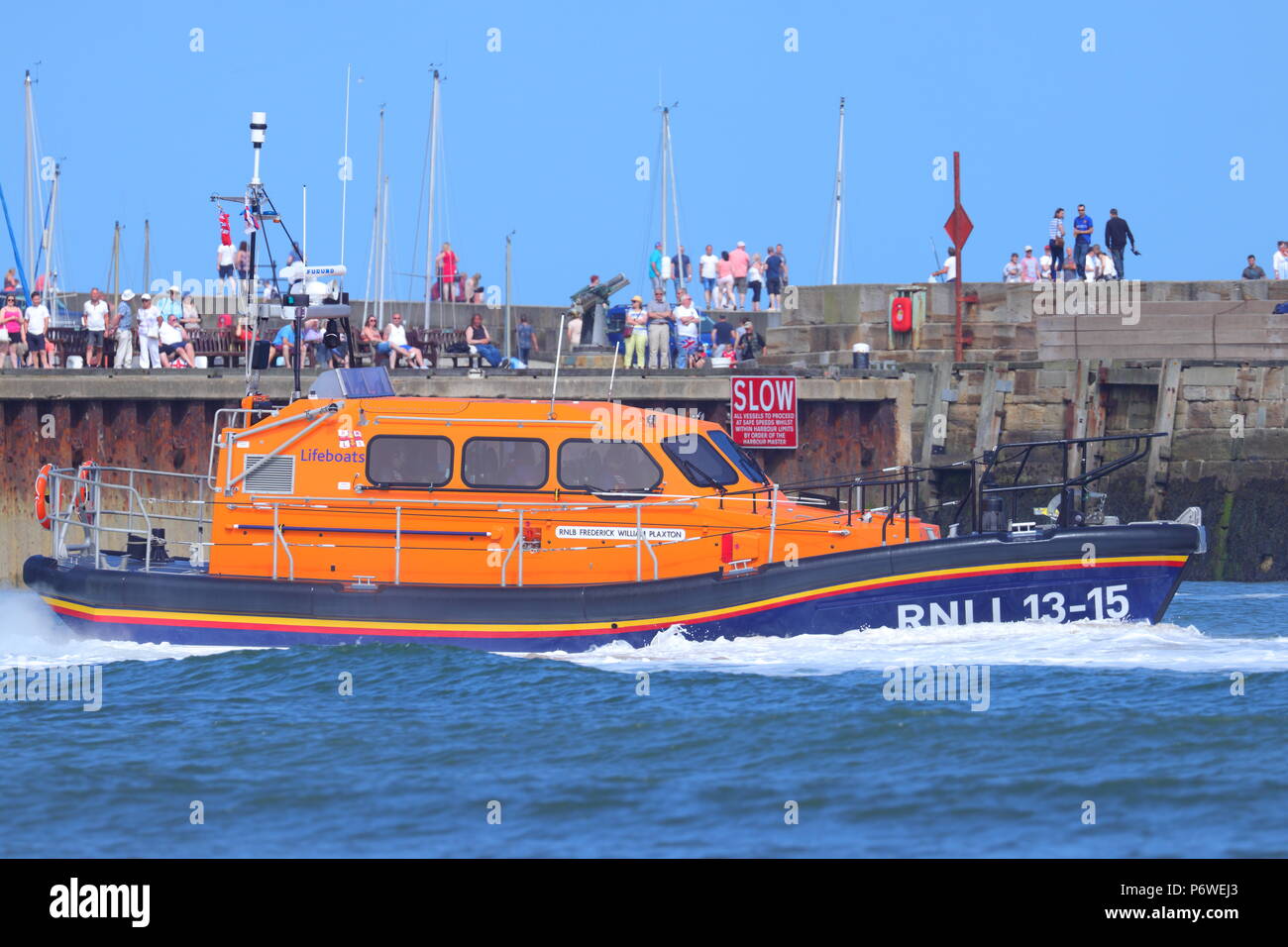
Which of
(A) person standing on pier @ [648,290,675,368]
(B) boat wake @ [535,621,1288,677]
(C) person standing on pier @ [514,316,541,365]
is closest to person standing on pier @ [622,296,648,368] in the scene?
(A) person standing on pier @ [648,290,675,368]

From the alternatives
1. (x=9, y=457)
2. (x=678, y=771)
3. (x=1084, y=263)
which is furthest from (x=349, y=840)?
(x=1084, y=263)

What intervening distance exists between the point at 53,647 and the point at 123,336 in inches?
378

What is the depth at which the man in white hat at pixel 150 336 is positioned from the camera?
21.3 metres

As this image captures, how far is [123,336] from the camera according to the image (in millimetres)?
22219

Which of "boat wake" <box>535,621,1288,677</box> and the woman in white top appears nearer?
"boat wake" <box>535,621,1288,677</box>

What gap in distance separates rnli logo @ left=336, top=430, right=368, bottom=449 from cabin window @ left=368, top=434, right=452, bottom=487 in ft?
0.27

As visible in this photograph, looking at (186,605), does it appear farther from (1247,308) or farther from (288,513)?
(1247,308)

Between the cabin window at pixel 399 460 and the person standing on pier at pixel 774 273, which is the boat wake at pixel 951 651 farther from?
the person standing on pier at pixel 774 273

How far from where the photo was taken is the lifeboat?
12242 millimetres

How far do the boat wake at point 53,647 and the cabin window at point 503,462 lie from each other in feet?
7.66

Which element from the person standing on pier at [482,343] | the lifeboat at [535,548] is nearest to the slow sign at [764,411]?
the person standing on pier at [482,343]

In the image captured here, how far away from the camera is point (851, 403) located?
20.5 meters

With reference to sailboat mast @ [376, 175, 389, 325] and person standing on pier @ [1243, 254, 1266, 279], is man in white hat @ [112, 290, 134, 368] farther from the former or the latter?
person standing on pier @ [1243, 254, 1266, 279]

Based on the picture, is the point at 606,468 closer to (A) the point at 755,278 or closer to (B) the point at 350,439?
(B) the point at 350,439
